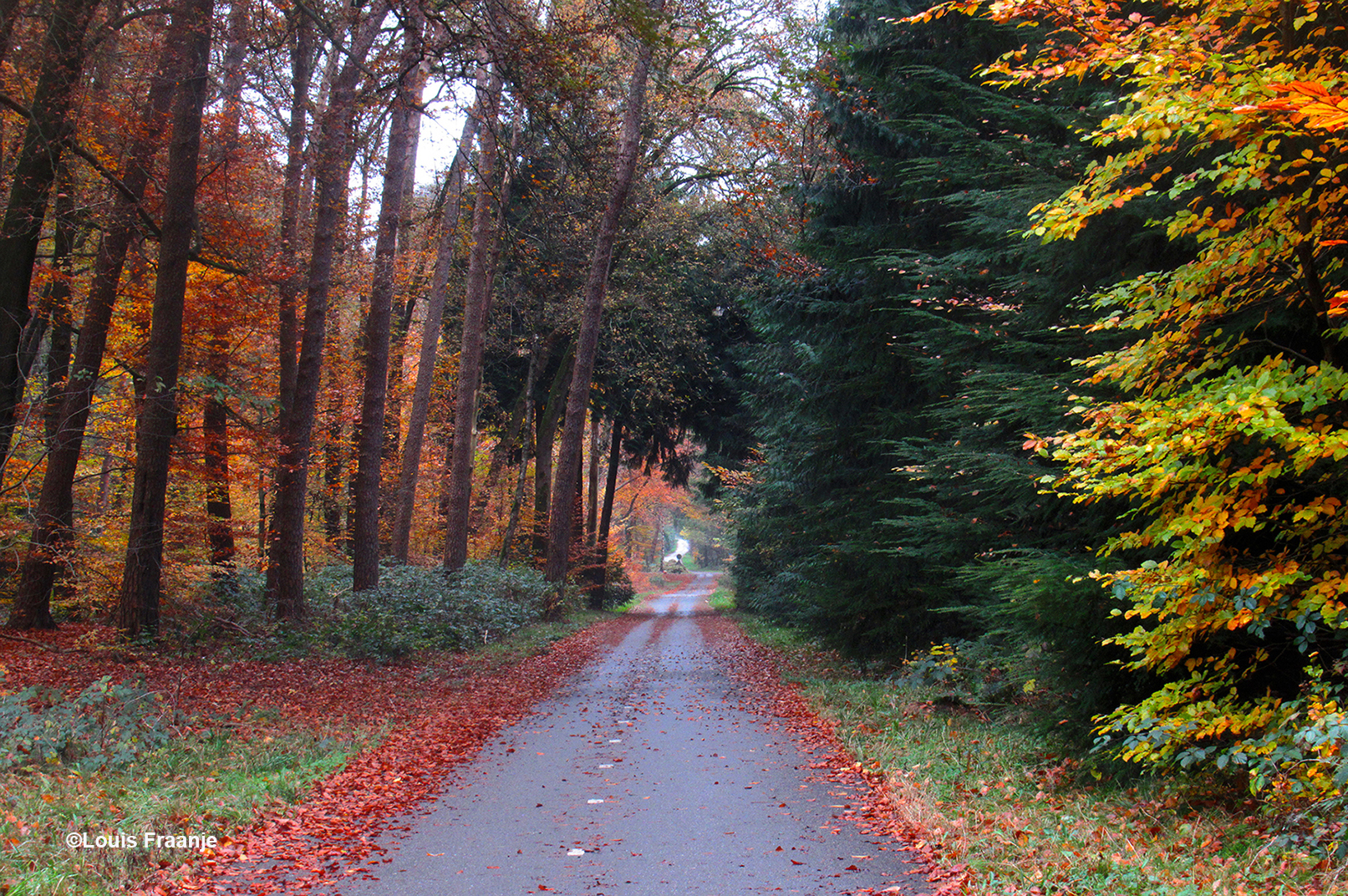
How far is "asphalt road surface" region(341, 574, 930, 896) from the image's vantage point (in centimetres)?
479

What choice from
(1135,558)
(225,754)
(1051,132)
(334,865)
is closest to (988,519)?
(1135,558)

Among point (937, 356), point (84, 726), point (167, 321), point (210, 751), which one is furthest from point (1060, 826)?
point (167, 321)

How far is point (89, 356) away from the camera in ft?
37.4

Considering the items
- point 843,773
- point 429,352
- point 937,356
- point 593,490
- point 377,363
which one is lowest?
point 843,773

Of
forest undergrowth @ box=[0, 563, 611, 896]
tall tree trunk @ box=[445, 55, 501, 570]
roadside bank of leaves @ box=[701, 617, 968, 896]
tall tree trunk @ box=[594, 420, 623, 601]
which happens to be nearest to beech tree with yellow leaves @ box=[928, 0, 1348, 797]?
roadside bank of leaves @ box=[701, 617, 968, 896]

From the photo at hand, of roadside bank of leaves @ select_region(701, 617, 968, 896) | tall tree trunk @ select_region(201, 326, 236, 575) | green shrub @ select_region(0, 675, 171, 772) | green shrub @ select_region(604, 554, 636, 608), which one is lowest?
green shrub @ select_region(604, 554, 636, 608)

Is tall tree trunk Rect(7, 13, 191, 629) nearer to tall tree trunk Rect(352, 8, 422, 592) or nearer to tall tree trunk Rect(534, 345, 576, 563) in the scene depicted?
tall tree trunk Rect(352, 8, 422, 592)

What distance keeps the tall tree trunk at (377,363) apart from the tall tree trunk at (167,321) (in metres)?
4.63

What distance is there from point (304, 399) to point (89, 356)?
119 inches

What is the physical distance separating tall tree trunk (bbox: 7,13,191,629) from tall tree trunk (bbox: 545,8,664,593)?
26.5 ft

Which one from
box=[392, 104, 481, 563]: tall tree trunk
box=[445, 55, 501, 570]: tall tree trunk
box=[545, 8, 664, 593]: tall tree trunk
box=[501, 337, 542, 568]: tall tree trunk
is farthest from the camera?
box=[501, 337, 542, 568]: tall tree trunk

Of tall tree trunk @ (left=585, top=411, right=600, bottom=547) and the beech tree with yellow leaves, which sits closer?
the beech tree with yellow leaves

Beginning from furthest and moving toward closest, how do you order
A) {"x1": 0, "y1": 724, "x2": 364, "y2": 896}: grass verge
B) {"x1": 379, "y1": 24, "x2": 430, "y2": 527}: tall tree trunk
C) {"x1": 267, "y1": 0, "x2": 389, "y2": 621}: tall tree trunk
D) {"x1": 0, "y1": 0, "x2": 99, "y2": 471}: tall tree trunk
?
{"x1": 379, "y1": 24, "x2": 430, "y2": 527}: tall tree trunk → {"x1": 267, "y1": 0, "x2": 389, "y2": 621}: tall tree trunk → {"x1": 0, "y1": 0, "x2": 99, "y2": 471}: tall tree trunk → {"x1": 0, "y1": 724, "x2": 364, "y2": 896}: grass verge

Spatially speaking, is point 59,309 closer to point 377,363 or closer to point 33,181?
point 33,181
